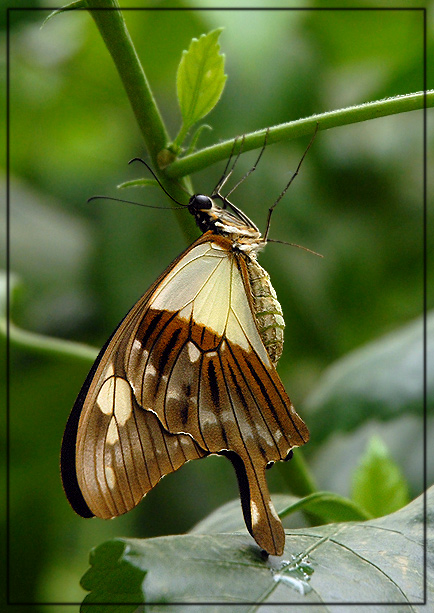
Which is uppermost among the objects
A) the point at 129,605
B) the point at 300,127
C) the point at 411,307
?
the point at 300,127

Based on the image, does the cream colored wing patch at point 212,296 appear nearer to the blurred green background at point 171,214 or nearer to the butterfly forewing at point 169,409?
the butterfly forewing at point 169,409

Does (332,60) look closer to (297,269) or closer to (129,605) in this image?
(297,269)

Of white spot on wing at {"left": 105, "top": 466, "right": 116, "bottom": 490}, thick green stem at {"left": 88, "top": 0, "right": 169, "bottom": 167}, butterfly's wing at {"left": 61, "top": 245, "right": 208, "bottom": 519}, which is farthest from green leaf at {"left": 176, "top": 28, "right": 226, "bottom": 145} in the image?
white spot on wing at {"left": 105, "top": 466, "right": 116, "bottom": 490}

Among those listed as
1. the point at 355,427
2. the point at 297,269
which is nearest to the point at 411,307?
the point at 297,269

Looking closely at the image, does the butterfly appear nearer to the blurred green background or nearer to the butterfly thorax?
the butterfly thorax

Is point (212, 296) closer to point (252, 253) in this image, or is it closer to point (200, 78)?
point (252, 253)

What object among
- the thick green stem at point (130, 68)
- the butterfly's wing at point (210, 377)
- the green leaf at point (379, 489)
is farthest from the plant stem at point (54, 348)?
the green leaf at point (379, 489)

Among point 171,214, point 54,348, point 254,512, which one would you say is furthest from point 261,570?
point 171,214
